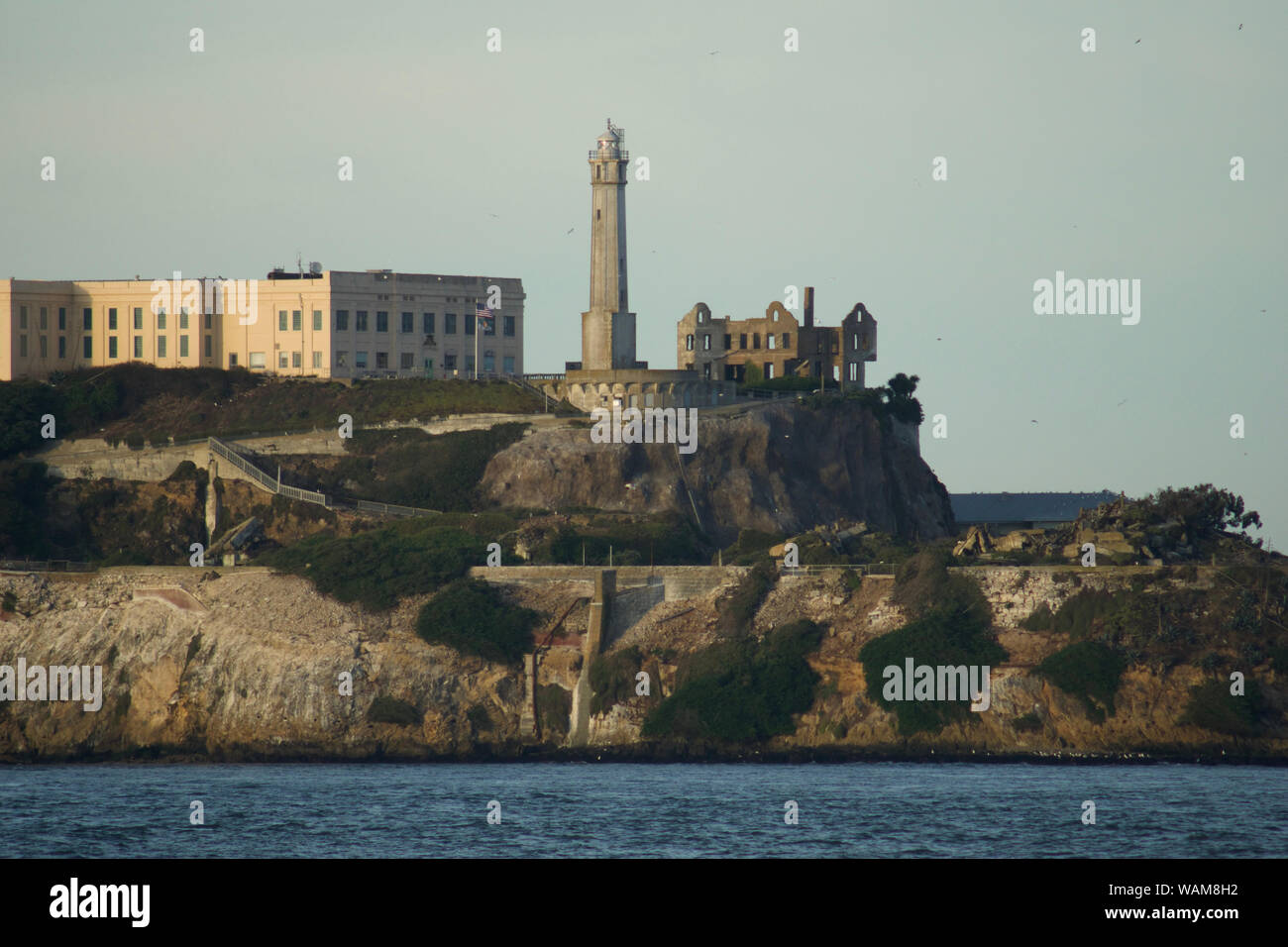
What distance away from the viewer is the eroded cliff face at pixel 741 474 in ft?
363

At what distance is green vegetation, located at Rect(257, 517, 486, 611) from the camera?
91500 millimetres

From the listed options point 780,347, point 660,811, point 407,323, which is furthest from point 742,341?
point 660,811

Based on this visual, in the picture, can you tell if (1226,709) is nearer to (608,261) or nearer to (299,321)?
(608,261)

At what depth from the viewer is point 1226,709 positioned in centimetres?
7950

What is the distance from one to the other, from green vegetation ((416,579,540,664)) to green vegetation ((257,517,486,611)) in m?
2.03

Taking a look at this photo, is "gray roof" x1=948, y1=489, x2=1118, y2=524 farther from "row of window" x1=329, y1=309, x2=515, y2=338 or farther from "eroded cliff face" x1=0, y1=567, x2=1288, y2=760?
"eroded cliff face" x1=0, y1=567, x2=1288, y2=760

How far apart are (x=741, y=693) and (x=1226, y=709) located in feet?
62.5

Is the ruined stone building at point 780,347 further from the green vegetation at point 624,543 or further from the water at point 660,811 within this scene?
the water at point 660,811

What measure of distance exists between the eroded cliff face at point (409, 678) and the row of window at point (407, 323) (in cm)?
3495

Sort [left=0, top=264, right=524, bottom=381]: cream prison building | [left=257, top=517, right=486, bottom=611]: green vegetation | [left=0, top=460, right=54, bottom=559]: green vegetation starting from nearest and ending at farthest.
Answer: [left=257, top=517, right=486, bottom=611]: green vegetation
[left=0, top=460, right=54, bottom=559]: green vegetation
[left=0, top=264, right=524, bottom=381]: cream prison building

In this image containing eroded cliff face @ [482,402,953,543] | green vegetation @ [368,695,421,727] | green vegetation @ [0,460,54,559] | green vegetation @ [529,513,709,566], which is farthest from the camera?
eroded cliff face @ [482,402,953,543]

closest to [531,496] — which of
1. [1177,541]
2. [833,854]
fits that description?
[1177,541]

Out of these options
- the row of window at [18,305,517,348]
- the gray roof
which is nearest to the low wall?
the row of window at [18,305,517,348]

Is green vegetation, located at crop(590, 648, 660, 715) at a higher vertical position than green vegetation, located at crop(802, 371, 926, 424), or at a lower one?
lower
